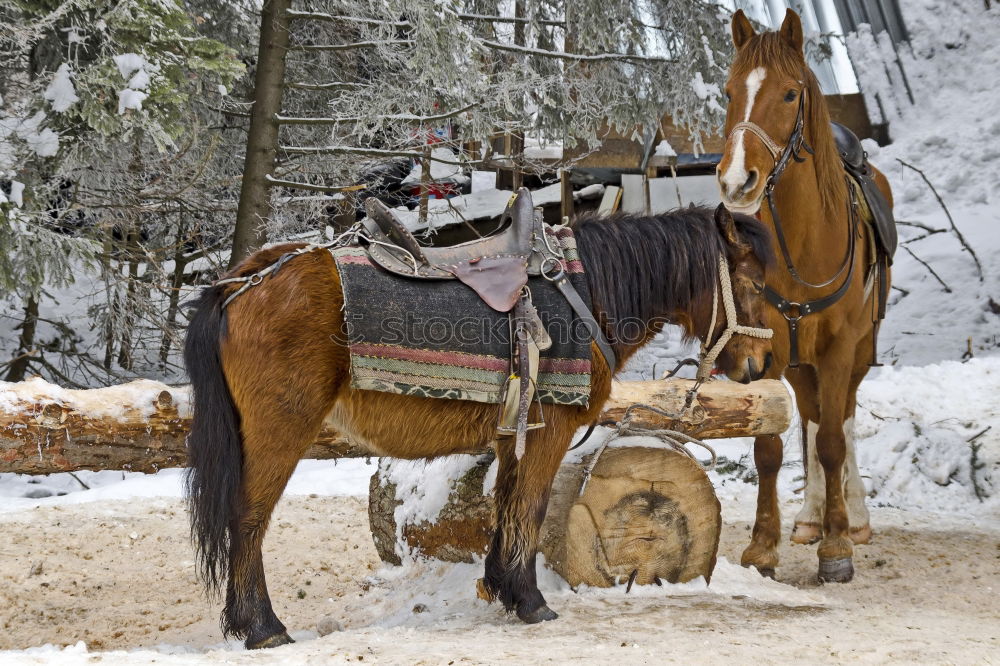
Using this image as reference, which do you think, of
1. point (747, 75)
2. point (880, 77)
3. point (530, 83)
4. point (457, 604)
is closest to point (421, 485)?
point (457, 604)

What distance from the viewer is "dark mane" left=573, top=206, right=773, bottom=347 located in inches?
148

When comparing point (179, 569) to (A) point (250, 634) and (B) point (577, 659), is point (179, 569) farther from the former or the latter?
(B) point (577, 659)

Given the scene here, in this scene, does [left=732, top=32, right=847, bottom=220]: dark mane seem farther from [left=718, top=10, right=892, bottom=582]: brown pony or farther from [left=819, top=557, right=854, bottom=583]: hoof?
[left=819, top=557, right=854, bottom=583]: hoof

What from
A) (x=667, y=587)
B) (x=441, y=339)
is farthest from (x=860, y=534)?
(x=441, y=339)

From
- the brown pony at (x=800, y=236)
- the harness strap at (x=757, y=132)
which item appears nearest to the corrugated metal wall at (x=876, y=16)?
the brown pony at (x=800, y=236)

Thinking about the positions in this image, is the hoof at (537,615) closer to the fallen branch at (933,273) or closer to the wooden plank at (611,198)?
the wooden plank at (611,198)

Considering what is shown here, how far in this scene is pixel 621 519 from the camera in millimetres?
4203

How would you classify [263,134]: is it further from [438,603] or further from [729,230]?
[729,230]

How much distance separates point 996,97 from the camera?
13484mm

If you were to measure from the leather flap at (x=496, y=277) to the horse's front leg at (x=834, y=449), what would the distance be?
87.6 inches

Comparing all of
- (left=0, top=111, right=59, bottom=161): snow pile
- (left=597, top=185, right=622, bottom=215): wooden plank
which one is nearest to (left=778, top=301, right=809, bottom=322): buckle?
(left=0, top=111, right=59, bottom=161): snow pile

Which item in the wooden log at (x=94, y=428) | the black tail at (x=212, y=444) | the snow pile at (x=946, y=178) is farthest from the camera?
the snow pile at (x=946, y=178)

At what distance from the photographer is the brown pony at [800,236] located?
4.42m

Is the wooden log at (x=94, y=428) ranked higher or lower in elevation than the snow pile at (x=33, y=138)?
lower
